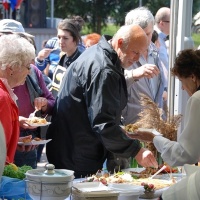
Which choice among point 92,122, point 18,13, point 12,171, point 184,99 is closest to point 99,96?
point 92,122

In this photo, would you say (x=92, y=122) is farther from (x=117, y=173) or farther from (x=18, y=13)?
(x=18, y=13)

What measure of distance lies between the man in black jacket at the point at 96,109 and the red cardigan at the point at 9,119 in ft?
1.56

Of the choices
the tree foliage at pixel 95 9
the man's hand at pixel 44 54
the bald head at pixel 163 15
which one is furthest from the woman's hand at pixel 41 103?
the tree foliage at pixel 95 9

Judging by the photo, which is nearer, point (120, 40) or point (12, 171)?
point (12, 171)

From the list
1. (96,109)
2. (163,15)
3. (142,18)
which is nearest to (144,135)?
(96,109)

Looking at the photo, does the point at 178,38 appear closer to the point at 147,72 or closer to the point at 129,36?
the point at 147,72

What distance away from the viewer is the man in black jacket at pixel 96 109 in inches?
142

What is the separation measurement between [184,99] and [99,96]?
49.0 inches

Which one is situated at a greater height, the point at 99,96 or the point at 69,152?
the point at 99,96

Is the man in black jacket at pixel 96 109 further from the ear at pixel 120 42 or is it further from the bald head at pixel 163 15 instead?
the bald head at pixel 163 15

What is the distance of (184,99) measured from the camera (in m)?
4.70

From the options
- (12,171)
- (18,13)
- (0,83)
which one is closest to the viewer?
(12,171)

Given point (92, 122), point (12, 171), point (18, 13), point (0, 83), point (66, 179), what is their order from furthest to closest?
1. point (18, 13)
2. point (92, 122)
3. point (0, 83)
4. point (12, 171)
5. point (66, 179)

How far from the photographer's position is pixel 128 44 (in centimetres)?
377
